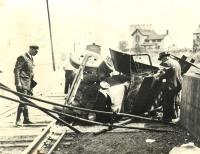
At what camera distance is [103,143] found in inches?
319

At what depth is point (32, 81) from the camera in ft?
33.9

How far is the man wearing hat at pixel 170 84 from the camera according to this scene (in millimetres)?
10172

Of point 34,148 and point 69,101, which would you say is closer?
point 34,148

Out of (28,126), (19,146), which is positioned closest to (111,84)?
(28,126)

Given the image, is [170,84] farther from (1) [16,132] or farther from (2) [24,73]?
(1) [16,132]

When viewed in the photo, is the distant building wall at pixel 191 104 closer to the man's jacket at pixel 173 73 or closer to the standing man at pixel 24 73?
the man's jacket at pixel 173 73

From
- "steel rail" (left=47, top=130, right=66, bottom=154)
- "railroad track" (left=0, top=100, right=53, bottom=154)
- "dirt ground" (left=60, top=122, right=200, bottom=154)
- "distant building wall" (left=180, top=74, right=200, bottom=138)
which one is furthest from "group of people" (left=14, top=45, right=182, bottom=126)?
"steel rail" (left=47, top=130, right=66, bottom=154)

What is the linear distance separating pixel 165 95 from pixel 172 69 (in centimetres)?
77

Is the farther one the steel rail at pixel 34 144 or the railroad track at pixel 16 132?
the railroad track at pixel 16 132

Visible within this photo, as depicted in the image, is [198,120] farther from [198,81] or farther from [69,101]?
[69,101]

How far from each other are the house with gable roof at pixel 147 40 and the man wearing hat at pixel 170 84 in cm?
9808

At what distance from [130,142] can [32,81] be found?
141 inches

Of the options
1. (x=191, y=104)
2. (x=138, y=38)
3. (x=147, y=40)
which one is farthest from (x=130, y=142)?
(x=138, y=38)

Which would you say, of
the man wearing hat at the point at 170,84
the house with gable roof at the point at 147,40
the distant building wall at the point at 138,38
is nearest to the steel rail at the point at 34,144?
the man wearing hat at the point at 170,84
